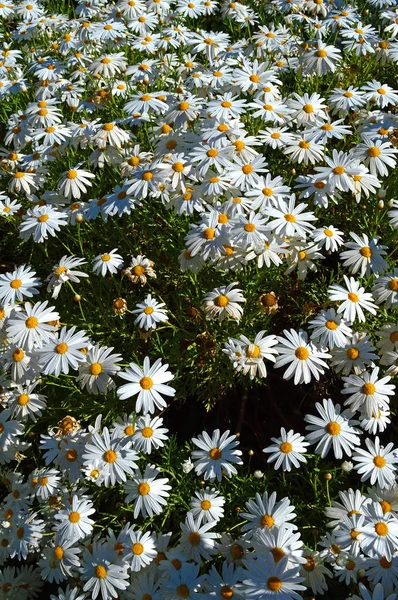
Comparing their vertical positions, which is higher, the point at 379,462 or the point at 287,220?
the point at 287,220

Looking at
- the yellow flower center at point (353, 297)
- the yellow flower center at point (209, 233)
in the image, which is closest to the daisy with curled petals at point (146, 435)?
the yellow flower center at point (209, 233)

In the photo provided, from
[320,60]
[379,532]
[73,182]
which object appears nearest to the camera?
[379,532]

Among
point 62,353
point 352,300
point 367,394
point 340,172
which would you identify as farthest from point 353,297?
point 62,353

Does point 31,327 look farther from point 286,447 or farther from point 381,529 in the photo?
point 381,529

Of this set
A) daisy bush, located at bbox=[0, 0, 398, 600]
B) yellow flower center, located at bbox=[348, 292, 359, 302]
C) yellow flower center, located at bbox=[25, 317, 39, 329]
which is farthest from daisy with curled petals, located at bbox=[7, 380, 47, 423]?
yellow flower center, located at bbox=[348, 292, 359, 302]

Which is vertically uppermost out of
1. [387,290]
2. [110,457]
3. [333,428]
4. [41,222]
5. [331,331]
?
[41,222]

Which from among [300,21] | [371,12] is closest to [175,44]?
[300,21]
